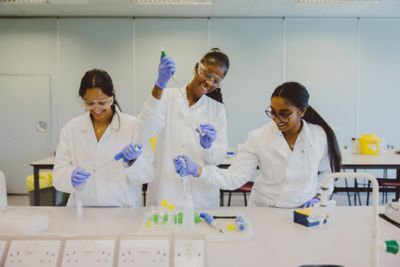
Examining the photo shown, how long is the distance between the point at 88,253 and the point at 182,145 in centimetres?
97

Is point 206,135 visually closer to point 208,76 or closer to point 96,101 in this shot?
point 208,76

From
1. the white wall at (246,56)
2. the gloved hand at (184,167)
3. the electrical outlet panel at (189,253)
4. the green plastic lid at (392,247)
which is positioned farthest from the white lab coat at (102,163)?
the white wall at (246,56)

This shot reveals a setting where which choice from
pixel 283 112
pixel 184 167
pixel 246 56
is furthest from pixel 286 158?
pixel 246 56

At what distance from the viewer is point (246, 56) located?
504cm

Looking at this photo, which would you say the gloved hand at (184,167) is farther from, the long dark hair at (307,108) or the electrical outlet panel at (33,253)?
the electrical outlet panel at (33,253)

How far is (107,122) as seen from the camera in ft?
5.57

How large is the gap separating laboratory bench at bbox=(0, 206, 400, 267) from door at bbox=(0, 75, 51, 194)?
3882 mm

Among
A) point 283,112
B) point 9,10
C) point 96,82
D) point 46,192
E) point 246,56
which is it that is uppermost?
point 9,10

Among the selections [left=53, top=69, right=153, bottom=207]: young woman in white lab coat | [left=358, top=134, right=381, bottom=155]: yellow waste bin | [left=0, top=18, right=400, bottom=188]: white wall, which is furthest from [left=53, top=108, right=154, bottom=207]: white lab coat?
[left=0, top=18, right=400, bottom=188]: white wall

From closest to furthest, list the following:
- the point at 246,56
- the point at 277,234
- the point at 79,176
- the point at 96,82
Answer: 1. the point at 277,234
2. the point at 79,176
3. the point at 96,82
4. the point at 246,56

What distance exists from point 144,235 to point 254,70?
4.43 metres

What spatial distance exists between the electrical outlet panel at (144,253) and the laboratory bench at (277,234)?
0.10m

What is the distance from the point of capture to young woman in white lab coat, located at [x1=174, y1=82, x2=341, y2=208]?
5.30 ft

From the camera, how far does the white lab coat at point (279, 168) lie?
1634mm
